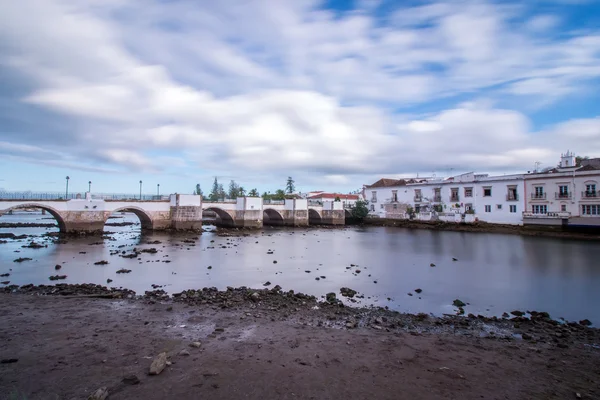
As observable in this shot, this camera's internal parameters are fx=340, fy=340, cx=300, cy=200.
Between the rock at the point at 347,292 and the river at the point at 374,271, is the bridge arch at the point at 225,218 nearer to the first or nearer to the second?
the river at the point at 374,271

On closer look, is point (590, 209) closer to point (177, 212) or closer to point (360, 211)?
point (360, 211)

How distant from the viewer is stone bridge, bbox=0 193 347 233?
33500 mm

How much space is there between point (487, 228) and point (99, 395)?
155 feet

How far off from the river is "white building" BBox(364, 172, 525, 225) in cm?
1563

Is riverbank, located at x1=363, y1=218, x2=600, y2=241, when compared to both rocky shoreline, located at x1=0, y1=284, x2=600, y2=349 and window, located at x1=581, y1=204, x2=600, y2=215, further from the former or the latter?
rocky shoreline, located at x1=0, y1=284, x2=600, y2=349

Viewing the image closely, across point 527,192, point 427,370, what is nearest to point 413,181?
point 527,192

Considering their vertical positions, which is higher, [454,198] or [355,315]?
[454,198]

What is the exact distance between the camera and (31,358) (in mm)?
6289

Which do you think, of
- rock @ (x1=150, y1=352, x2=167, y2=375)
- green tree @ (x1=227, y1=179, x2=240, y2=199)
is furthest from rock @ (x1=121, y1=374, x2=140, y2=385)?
green tree @ (x1=227, y1=179, x2=240, y2=199)

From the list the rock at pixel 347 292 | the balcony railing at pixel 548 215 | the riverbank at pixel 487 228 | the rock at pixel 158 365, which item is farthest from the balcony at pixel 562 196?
the rock at pixel 158 365

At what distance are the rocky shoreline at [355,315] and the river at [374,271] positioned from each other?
106cm

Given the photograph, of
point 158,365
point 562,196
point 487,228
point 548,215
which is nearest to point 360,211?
point 487,228

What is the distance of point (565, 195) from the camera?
38.2 metres

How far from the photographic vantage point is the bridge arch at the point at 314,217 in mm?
61478
